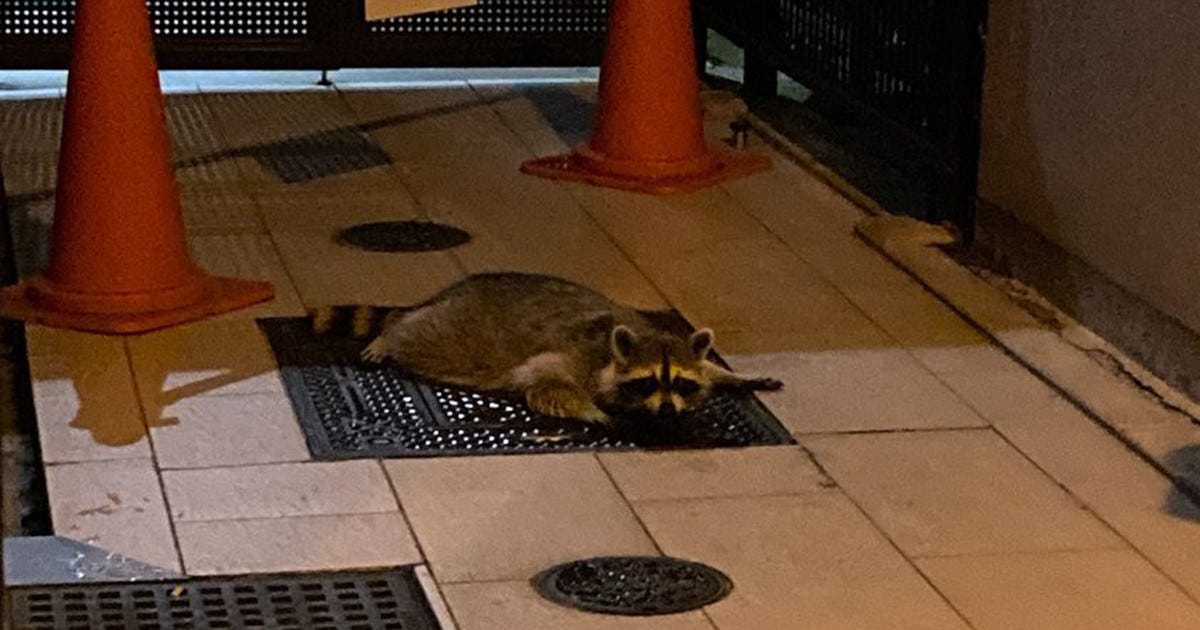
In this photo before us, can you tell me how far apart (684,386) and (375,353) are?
2.84ft

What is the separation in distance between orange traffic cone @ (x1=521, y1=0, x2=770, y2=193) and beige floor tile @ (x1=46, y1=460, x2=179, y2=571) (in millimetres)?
2647

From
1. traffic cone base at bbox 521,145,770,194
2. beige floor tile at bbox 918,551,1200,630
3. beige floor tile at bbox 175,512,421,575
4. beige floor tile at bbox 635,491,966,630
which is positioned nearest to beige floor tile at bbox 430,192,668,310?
traffic cone base at bbox 521,145,770,194

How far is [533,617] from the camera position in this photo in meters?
3.54

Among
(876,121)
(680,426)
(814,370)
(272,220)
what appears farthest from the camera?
(876,121)

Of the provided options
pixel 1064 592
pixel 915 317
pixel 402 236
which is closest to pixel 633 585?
pixel 1064 592

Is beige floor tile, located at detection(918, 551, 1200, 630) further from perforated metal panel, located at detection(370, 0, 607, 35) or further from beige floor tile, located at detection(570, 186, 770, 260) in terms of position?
perforated metal panel, located at detection(370, 0, 607, 35)

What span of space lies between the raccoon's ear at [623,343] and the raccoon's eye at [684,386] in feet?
0.36

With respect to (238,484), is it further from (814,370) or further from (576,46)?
(576,46)

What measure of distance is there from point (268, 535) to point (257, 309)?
4.79 feet

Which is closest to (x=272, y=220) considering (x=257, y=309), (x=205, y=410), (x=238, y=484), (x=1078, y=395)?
(x=257, y=309)

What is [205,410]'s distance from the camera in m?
4.55

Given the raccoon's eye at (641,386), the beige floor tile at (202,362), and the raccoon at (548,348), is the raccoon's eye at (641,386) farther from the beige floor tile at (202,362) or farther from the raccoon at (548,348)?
the beige floor tile at (202,362)

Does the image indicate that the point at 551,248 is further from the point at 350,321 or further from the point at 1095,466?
the point at 1095,466

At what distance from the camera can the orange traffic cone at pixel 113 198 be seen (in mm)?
5027
